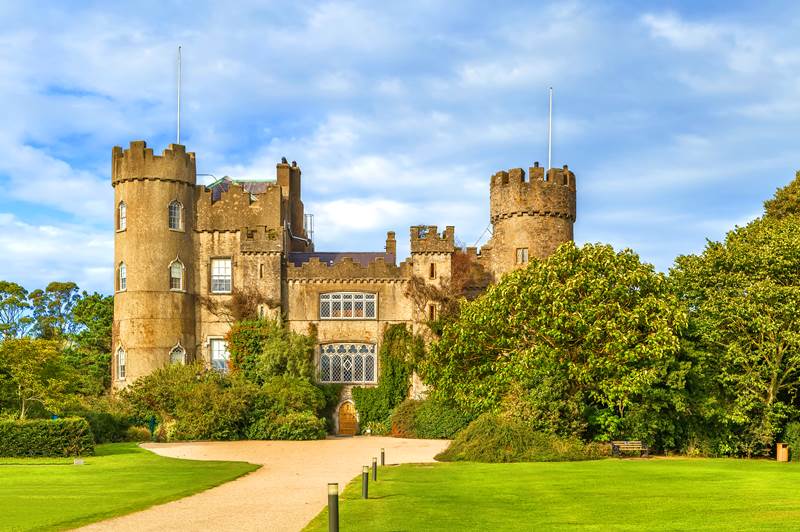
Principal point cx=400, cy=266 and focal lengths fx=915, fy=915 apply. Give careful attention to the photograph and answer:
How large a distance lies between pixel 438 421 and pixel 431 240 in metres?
10.6

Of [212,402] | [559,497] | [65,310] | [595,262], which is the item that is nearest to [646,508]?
[559,497]

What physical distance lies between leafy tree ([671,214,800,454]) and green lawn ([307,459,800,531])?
8.41 metres

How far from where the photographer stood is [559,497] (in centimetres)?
1884

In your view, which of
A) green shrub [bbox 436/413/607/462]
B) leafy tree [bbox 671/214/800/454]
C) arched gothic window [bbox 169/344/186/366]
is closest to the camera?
green shrub [bbox 436/413/607/462]

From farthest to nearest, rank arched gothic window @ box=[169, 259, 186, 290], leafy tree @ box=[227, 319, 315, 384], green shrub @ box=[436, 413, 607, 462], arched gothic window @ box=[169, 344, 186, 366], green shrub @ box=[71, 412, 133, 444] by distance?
arched gothic window @ box=[169, 259, 186, 290] < arched gothic window @ box=[169, 344, 186, 366] < leafy tree @ box=[227, 319, 315, 384] < green shrub @ box=[71, 412, 133, 444] < green shrub @ box=[436, 413, 607, 462]

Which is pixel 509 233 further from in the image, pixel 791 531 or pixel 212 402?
pixel 791 531

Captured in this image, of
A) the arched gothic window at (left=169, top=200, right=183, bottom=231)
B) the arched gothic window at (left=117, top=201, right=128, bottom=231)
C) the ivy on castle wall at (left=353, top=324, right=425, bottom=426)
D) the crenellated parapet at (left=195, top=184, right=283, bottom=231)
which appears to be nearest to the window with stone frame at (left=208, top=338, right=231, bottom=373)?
the crenellated parapet at (left=195, top=184, right=283, bottom=231)

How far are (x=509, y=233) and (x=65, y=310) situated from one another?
46934mm

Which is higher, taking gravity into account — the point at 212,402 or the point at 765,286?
the point at 765,286

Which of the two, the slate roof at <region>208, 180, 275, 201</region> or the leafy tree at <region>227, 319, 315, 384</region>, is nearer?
the leafy tree at <region>227, 319, 315, 384</region>

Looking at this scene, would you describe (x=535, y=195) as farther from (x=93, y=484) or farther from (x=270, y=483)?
(x=93, y=484)

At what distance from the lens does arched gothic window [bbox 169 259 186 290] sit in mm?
48219

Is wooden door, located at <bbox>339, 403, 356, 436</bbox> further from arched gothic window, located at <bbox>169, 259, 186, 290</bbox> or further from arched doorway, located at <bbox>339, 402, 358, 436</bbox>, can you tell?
arched gothic window, located at <bbox>169, 259, 186, 290</bbox>

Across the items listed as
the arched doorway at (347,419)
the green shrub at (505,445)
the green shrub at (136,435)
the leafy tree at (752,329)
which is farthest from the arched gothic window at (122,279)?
the leafy tree at (752,329)
